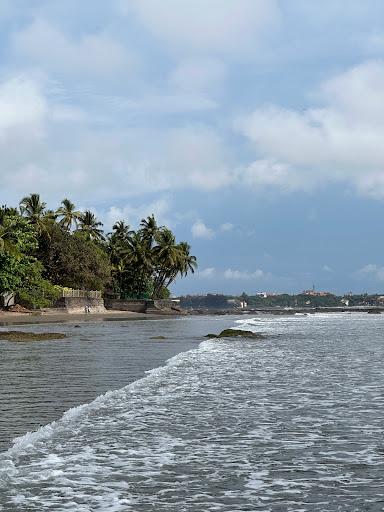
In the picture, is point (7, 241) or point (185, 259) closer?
point (7, 241)

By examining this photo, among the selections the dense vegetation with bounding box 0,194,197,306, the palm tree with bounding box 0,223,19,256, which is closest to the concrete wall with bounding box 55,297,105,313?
the dense vegetation with bounding box 0,194,197,306

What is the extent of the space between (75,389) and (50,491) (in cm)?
710

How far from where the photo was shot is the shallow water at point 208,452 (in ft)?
20.1

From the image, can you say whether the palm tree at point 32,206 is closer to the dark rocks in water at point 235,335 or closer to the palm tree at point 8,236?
the palm tree at point 8,236

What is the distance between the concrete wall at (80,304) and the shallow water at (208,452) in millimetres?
66119

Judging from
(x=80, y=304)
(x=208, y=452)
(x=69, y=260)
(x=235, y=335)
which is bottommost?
(x=235, y=335)

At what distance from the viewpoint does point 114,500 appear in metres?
6.10

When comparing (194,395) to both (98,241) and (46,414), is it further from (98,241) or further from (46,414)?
(98,241)

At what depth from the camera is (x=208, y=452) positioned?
Answer: 26.3 ft

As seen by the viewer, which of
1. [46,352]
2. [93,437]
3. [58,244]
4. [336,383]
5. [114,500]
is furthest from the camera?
[58,244]

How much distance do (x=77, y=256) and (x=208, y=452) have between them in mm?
84024

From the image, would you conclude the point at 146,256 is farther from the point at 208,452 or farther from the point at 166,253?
the point at 208,452

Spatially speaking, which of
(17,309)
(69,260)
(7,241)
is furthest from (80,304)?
(7,241)

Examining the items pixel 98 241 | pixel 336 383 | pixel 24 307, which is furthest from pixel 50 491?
pixel 98 241
